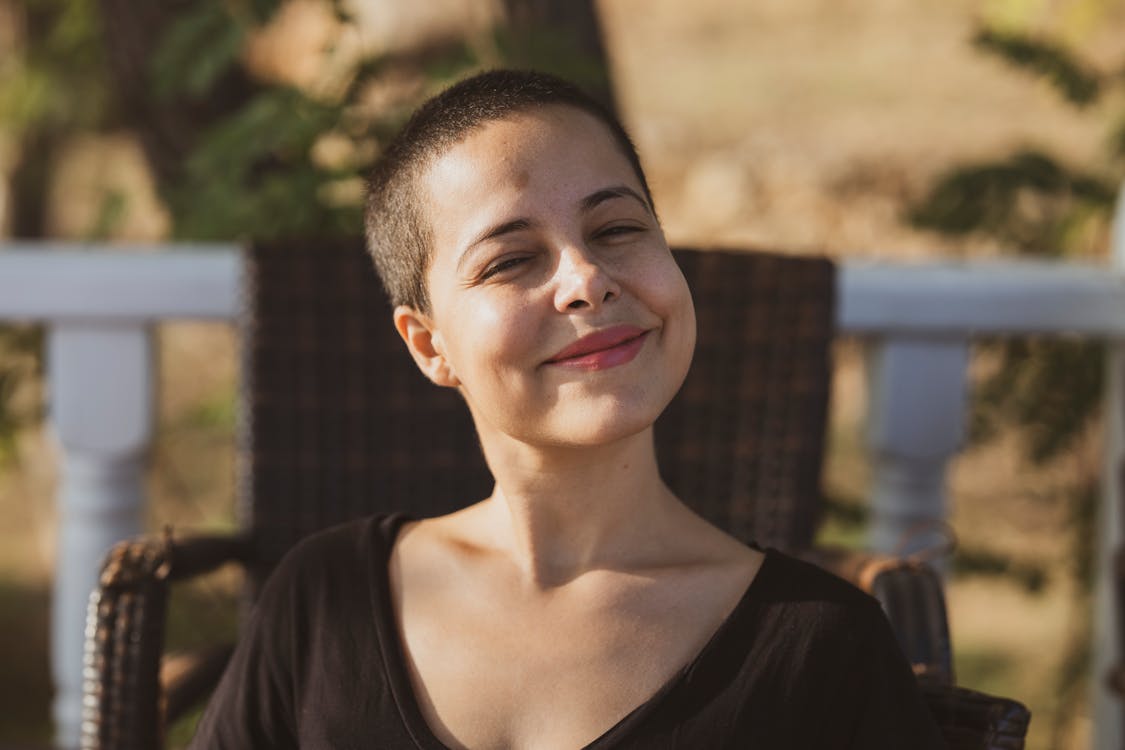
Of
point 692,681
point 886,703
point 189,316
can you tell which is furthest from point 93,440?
point 886,703

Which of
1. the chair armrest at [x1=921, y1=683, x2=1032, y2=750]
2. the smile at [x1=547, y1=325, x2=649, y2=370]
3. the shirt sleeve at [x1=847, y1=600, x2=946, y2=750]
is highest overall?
the smile at [x1=547, y1=325, x2=649, y2=370]

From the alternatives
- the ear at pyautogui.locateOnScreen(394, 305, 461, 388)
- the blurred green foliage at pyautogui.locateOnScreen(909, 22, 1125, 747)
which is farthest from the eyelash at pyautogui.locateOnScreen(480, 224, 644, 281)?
the blurred green foliage at pyautogui.locateOnScreen(909, 22, 1125, 747)

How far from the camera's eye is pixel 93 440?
2.35m

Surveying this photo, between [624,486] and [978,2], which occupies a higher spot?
[978,2]

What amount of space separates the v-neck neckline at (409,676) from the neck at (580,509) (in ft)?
0.35

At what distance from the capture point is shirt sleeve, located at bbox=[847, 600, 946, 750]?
4.11 feet

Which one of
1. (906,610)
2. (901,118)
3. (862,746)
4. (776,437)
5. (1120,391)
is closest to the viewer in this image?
(862,746)

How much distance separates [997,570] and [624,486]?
1.96 meters

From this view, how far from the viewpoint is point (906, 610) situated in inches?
63.6

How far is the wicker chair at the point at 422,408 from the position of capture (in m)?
2.15

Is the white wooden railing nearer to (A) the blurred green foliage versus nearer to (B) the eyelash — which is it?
(A) the blurred green foliage

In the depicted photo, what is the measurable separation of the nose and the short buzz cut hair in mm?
155

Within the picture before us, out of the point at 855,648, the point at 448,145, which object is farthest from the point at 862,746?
the point at 448,145

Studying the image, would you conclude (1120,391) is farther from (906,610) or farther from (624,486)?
(624,486)
